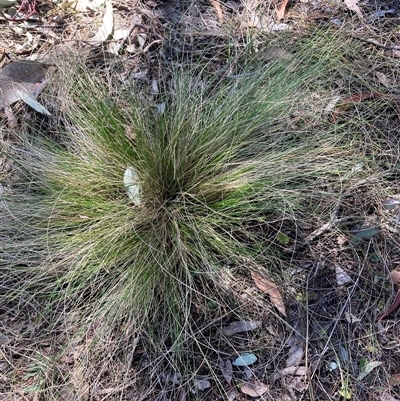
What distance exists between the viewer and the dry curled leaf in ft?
4.64

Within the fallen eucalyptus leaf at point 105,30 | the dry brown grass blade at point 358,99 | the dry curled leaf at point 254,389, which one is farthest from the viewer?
the fallen eucalyptus leaf at point 105,30

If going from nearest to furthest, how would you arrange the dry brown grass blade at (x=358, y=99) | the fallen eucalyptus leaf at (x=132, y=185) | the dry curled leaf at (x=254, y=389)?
the dry curled leaf at (x=254, y=389), the fallen eucalyptus leaf at (x=132, y=185), the dry brown grass blade at (x=358, y=99)

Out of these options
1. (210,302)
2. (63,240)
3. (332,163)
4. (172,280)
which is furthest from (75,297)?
(332,163)

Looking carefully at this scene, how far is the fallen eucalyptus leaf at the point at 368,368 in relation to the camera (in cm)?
142

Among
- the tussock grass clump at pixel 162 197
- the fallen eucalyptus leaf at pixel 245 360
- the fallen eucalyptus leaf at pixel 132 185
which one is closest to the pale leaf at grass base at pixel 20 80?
the tussock grass clump at pixel 162 197

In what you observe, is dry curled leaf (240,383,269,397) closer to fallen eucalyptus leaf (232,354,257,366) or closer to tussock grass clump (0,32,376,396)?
fallen eucalyptus leaf (232,354,257,366)

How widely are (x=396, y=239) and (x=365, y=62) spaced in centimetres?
83

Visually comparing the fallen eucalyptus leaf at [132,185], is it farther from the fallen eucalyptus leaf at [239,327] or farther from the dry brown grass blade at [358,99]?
the dry brown grass blade at [358,99]

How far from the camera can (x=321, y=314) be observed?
4.93 feet

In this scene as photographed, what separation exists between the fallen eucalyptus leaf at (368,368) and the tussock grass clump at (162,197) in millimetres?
437

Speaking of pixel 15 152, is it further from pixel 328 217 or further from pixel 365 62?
pixel 365 62

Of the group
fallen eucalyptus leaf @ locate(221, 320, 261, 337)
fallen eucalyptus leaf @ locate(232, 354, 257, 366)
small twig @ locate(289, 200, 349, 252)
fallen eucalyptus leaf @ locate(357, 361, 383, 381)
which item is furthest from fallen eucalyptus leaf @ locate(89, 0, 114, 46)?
fallen eucalyptus leaf @ locate(357, 361, 383, 381)

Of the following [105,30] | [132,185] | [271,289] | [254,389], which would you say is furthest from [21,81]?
[254,389]

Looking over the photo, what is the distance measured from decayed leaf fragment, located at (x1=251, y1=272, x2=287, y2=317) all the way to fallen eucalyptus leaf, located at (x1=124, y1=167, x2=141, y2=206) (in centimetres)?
49
